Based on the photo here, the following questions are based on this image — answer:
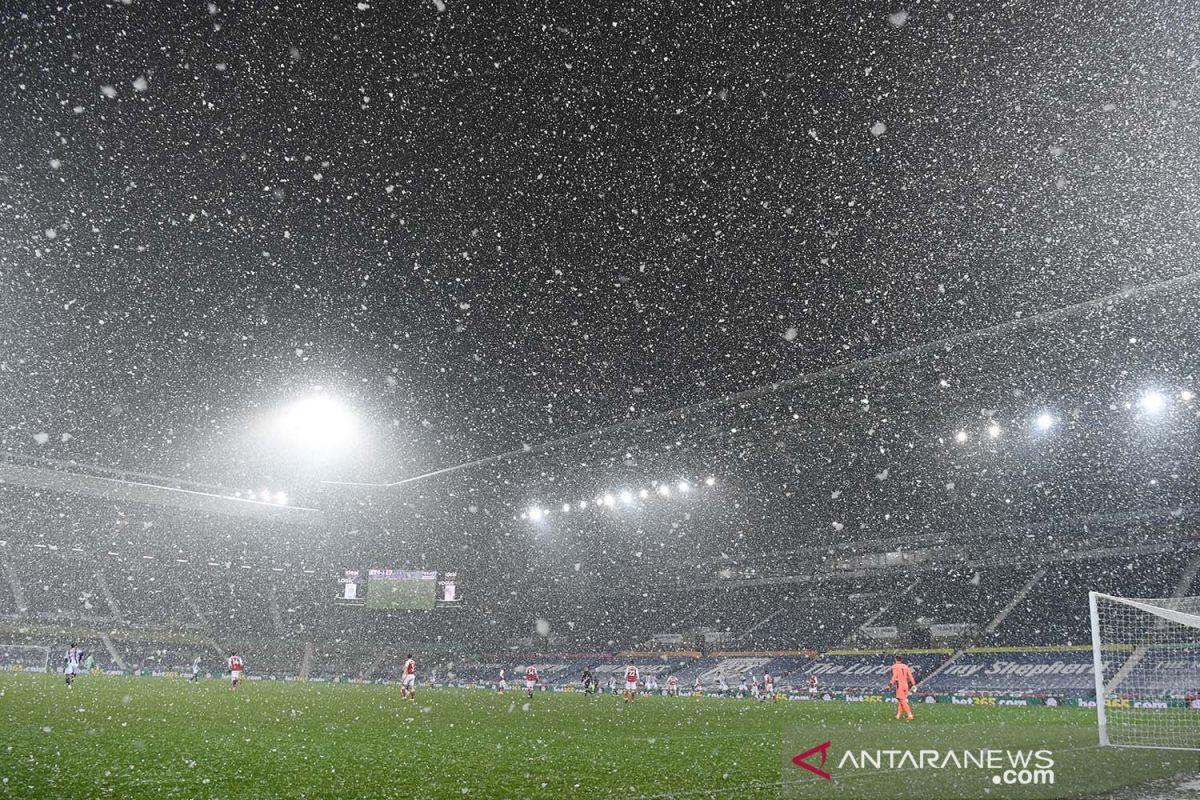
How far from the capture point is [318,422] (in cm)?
3409

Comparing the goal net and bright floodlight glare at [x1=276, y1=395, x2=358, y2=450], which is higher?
bright floodlight glare at [x1=276, y1=395, x2=358, y2=450]

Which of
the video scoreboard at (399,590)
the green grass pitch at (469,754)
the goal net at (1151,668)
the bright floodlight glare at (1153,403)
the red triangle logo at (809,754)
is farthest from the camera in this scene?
the video scoreboard at (399,590)

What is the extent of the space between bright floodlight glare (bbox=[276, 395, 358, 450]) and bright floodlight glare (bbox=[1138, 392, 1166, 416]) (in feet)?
105

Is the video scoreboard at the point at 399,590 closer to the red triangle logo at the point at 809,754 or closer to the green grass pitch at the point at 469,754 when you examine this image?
the green grass pitch at the point at 469,754

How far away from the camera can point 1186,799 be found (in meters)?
6.69

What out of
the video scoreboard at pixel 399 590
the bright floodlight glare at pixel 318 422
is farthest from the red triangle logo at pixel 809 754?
the video scoreboard at pixel 399 590

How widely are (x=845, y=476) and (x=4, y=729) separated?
1399 inches

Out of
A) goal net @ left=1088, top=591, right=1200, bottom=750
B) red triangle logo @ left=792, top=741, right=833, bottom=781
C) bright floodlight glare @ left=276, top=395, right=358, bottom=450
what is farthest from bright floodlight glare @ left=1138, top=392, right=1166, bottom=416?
bright floodlight glare @ left=276, top=395, right=358, bottom=450

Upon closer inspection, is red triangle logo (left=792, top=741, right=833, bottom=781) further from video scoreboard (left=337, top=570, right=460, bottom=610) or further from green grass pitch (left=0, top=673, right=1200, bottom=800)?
video scoreboard (left=337, top=570, right=460, bottom=610)

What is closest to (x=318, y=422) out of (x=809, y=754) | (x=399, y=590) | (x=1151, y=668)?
(x=399, y=590)

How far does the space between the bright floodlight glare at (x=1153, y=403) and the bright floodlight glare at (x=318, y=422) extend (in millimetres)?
31925

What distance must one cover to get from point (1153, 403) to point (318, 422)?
111 ft

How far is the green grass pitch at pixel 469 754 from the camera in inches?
278

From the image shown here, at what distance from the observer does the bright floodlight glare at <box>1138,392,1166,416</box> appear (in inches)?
1092
